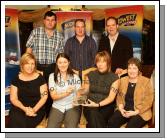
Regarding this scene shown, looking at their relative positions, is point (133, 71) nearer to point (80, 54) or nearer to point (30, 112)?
point (80, 54)

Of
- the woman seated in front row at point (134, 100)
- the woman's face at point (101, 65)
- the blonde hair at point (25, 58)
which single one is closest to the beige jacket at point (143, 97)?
the woman seated in front row at point (134, 100)

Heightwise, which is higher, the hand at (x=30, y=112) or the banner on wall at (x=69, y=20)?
the banner on wall at (x=69, y=20)

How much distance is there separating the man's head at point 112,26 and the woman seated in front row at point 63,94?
1.33ft

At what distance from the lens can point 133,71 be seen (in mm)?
2867

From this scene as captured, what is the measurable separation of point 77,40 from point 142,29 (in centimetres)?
53

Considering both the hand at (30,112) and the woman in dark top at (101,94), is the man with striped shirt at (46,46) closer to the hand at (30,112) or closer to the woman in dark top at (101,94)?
the hand at (30,112)

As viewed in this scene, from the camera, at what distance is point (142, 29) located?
286 cm

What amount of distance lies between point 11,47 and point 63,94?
563 millimetres

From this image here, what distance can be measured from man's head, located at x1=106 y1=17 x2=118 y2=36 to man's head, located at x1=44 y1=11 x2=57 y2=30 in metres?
0.43

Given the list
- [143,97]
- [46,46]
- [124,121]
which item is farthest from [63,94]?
[143,97]

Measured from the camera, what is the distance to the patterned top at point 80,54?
113 inches

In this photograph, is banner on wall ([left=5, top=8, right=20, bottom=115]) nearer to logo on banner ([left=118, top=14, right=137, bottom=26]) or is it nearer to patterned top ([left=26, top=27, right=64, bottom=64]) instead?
patterned top ([left=26, top=27, right=64, bottom=64])

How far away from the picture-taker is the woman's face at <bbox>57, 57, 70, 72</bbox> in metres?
2.87

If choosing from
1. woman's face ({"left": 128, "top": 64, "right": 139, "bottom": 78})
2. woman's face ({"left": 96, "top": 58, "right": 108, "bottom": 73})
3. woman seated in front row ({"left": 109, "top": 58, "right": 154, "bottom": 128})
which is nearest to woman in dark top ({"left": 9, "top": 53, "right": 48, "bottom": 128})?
woman's face ({"left": 96, "top": 58, "right": 108, "bottom": 73})
